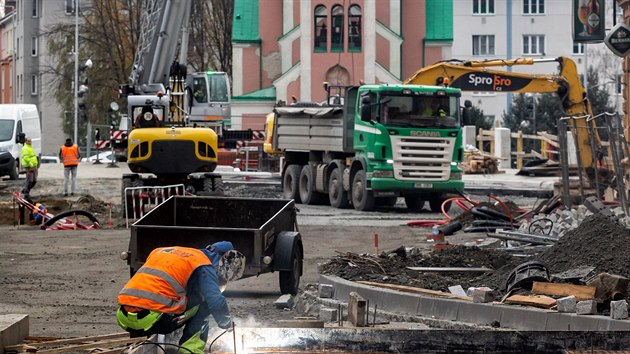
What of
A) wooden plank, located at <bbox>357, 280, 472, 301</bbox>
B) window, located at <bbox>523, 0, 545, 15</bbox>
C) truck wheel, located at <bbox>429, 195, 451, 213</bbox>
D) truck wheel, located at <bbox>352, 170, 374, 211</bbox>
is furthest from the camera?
window, located at <bbox>523, 0, 545, 15</bbox>

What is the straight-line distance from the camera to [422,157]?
30188 mm

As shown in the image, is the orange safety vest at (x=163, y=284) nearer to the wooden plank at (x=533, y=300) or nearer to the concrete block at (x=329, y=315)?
the concrete block at (x=329, y=315)

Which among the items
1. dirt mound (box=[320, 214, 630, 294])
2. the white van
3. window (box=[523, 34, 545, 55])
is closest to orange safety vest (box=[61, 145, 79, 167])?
the white van

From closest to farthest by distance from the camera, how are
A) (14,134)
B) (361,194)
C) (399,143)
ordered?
(399,143) → (361,194) → (14,134)

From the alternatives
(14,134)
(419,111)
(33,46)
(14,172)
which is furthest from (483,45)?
(419,111)

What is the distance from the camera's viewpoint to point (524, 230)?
2144 cm

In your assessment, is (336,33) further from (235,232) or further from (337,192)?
(235,232)

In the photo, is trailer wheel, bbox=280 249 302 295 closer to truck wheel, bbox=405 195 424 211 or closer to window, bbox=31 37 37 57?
truck wheel, bbox=405 195 424 211

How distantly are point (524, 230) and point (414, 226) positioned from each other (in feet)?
18.1

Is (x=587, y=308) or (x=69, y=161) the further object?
(x=69, y=161)

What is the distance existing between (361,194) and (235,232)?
1611 cm

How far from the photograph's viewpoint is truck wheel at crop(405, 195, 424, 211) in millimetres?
32438

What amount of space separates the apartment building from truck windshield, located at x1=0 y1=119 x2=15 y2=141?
167 ft

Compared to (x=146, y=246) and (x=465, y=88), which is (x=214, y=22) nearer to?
(x=465, y=88)
